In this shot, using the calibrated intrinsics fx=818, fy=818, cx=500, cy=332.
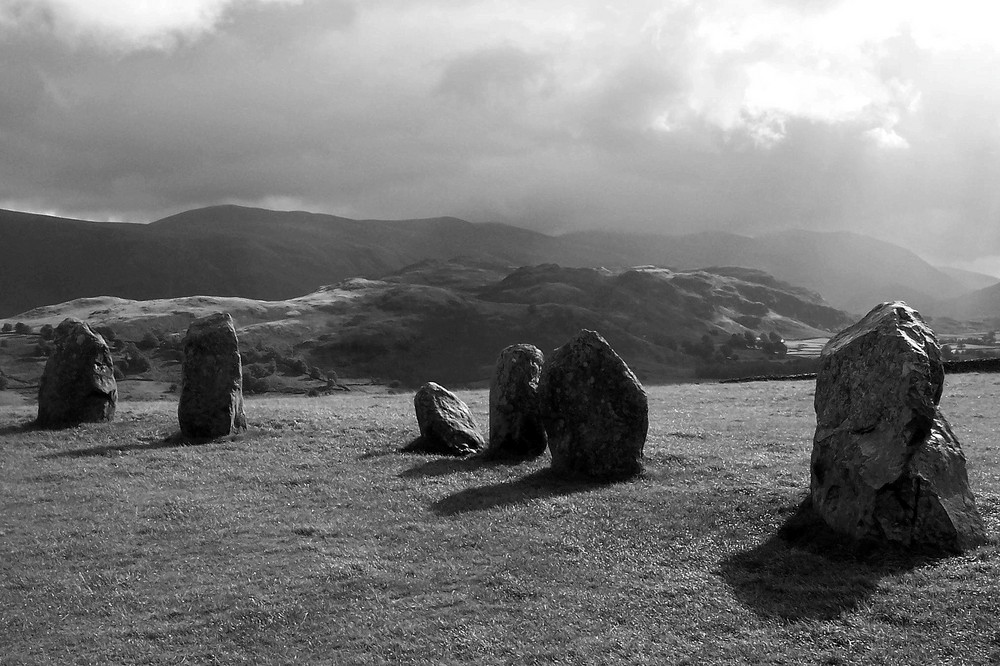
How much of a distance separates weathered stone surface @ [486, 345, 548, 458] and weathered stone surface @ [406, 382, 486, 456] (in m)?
1.35

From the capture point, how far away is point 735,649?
11.9 metres

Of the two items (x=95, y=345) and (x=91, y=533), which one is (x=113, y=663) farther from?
(x=95, y=345)

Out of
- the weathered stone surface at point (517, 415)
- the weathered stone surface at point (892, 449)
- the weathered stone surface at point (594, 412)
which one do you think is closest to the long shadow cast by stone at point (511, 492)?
the weathered stone surface at point (594, 412)

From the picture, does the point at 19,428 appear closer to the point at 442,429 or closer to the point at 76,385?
the point at 76,385

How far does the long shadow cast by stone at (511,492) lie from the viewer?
2039 cm

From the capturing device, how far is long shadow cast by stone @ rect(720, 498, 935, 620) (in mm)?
13242

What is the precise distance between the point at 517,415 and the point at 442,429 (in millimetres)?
3147

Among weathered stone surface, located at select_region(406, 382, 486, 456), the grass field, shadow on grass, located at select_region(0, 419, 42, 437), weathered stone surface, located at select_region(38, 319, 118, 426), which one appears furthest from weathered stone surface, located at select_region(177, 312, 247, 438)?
weathered stone surface, located at select_region(406, 382, 486, 456)

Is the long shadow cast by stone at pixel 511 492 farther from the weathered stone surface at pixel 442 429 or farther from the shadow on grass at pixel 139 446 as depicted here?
the shadow on grass at pixel 139 446

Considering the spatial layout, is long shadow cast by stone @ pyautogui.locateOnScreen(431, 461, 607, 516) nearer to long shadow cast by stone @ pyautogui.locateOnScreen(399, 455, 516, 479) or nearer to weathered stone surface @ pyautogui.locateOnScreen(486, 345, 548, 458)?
long shadow cast by stone @ pyautogui.locateOnScreen(399, 455, 516, 479)

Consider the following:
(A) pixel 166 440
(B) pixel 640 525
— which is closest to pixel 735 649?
(B) pixel 640 525

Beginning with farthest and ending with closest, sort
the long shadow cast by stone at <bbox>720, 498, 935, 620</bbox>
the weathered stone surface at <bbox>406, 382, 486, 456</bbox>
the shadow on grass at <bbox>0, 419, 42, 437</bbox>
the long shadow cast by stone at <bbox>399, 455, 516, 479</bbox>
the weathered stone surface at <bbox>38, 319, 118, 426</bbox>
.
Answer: the weathered stone surface at <bbox>38, 319, 118, 426</bbox> < the shadow on grass at <bbox>0, 419, 42, 437</bbox> < the weathered stone surface at <bbox>406, 382, 486, 456</bbox> < the long shadow cast by stone at <bbox>399, 455, 516, 479</bbox> < the long shadow cast by stone at <bbox>720, 498, 935, 620</bbox>

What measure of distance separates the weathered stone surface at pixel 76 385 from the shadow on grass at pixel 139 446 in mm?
4730

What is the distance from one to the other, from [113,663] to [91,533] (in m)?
7.86
